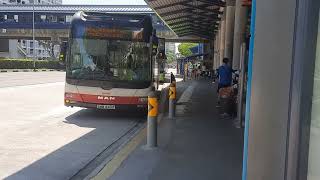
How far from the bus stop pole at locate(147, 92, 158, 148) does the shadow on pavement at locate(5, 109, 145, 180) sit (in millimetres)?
987

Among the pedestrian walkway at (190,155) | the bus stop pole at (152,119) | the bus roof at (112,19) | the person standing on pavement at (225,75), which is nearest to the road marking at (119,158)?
the pedestrian walkway at (190,155)

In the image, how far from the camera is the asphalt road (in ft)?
21.9

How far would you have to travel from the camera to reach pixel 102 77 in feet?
40.4

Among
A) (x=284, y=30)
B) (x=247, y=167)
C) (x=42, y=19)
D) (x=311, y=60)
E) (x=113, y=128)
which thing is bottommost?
(x=113, y=128)

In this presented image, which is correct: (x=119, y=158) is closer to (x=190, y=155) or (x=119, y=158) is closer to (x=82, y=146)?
(x=190, y=155)

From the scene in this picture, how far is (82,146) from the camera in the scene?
8.53 m

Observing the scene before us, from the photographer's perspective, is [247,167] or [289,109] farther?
[247,167]

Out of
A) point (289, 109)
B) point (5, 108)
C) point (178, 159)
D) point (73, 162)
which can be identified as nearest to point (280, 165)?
point (289, 109)

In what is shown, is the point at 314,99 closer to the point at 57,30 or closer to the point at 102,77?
the point at 102,77

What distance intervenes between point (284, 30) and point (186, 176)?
3.71 m

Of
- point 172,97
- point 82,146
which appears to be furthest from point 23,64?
point 82,146

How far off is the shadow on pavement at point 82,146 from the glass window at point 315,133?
432cm

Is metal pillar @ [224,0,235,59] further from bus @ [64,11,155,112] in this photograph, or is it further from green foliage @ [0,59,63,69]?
green foliage @ [0,59,63,69]

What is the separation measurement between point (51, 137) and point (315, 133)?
7.46 meters
